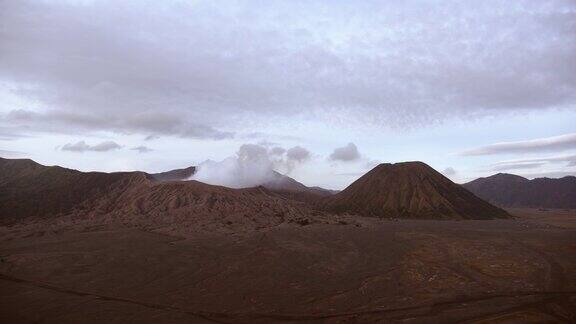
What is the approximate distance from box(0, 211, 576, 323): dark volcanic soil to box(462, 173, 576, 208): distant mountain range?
98.7 m

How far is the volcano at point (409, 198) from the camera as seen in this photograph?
59969 mm

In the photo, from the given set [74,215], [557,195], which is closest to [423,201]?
[74,215]

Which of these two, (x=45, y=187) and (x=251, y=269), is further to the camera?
(x=45, y=187)

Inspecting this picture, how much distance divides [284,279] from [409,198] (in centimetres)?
4673

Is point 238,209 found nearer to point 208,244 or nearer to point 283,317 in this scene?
point 208,244

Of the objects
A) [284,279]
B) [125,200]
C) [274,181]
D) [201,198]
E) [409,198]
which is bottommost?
[284,279]

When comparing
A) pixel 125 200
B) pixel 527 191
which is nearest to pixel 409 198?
pixel 125 200

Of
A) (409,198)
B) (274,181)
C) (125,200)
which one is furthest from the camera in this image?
(274,181)

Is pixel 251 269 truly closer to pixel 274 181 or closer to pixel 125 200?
pixel 125 200

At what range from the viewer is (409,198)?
63719 mm

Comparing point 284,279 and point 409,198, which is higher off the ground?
point 409,198

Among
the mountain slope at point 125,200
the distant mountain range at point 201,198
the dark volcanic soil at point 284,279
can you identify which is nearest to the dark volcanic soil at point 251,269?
the dark volcanic soil at point 284,279

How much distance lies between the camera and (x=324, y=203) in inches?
2842

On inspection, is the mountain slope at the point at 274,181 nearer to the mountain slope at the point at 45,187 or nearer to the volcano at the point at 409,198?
the volcano at the point at 409,198
